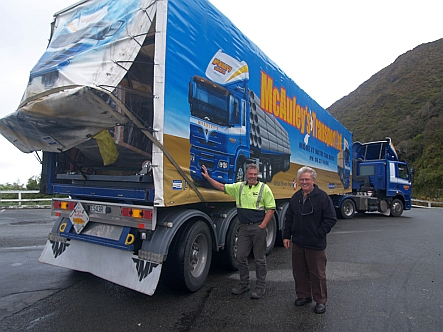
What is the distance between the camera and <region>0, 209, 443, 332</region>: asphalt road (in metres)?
3.35

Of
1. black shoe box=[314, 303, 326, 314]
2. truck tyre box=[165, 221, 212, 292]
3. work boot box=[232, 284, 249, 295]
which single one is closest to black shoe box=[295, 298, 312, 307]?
black shoe box=[314, 303, 326, 314]

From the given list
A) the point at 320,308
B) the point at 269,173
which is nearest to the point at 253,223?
the point at 320,308

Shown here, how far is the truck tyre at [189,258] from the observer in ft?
12.9

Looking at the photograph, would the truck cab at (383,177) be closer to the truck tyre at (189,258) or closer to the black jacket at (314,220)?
the black jacket at (314,220)

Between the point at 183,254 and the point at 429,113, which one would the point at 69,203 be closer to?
the point at 183,254

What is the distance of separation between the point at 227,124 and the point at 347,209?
10.2 meters

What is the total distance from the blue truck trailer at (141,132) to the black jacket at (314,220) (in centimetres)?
124

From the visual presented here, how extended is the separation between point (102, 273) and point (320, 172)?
685 cm

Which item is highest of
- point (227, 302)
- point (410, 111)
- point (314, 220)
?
point (410, 111)

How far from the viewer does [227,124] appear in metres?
4.76

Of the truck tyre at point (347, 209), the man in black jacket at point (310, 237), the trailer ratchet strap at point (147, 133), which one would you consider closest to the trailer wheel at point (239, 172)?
the man in black jacket at point (310, 237)

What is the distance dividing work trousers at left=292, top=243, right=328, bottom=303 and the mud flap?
63.9 inches

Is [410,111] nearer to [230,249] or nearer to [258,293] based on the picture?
[230,249]

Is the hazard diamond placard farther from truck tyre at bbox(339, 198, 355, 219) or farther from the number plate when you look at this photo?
truck tyre at bbox(339, 198, 355, 219)
